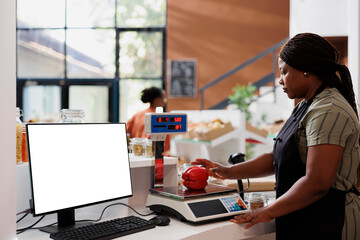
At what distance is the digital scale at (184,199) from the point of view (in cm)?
187

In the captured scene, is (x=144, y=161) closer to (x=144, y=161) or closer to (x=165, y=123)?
(x=144, y=161)

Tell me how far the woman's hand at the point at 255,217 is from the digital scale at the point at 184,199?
0.10 m

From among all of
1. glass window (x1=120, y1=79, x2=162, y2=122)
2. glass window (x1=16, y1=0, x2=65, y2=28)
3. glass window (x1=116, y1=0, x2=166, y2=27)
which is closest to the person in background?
glass window (x1=120, y1=79, x2=162, y2=122)

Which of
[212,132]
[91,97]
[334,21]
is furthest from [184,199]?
[91,97]

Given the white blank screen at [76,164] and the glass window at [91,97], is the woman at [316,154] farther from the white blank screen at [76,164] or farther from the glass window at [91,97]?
the glass window at [91,97]

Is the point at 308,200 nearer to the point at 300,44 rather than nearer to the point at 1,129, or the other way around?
the point at 300,44

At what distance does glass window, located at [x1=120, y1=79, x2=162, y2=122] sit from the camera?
8883 millimetres

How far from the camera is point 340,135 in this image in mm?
1603

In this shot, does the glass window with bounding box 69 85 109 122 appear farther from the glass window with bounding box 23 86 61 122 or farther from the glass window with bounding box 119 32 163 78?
the glass window with bounding box 119 32 163 78

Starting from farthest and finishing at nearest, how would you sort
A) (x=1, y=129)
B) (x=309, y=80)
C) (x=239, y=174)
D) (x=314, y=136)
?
(x=239, y=174), (x=309, y=80), (x=314, y=136), (x=1, y=129)

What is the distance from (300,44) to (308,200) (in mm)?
599

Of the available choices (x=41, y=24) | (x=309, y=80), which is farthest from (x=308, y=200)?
(x=41, y=24)

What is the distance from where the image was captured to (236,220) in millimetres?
1847

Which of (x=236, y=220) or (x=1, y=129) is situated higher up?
(x=1, y=129)
